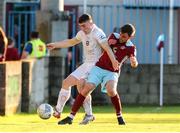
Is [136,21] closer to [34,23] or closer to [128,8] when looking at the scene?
[128,8]

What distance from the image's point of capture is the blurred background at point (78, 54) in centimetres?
2020

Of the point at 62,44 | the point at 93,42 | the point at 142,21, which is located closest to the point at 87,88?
the point at 93,42

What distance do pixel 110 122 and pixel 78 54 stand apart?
26.6 feet

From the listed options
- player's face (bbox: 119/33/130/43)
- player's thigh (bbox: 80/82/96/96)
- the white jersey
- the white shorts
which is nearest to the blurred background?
the white shorts

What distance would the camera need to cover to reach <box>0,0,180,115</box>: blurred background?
20203 millimetres

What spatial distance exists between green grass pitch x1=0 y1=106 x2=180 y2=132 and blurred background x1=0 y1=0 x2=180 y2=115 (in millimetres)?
737

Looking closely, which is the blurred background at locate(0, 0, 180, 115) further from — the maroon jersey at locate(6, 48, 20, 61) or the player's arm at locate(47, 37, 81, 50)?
the player's arm at locate(47, 37, 81, 50)

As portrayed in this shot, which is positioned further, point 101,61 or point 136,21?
point 136,21

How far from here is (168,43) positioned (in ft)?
86.1

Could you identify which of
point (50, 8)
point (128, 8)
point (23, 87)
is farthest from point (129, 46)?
point (128, 8)

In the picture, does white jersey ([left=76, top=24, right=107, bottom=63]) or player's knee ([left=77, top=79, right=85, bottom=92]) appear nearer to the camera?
white jersey ([left=76, top=24, right=107, bottom=63])

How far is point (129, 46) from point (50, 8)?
29.3 feet

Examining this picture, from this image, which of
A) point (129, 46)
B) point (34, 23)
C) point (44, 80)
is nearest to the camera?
point (129, 46)

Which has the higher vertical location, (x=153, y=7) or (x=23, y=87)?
Answer: (x=153, y=7)
